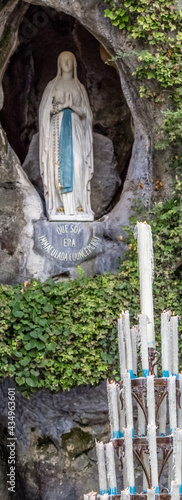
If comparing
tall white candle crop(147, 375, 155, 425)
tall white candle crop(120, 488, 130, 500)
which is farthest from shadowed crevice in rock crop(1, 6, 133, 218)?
tall white candle crop(120, 488, 130, 500)

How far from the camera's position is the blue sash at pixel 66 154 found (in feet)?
28.5

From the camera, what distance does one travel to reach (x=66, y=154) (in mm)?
8734

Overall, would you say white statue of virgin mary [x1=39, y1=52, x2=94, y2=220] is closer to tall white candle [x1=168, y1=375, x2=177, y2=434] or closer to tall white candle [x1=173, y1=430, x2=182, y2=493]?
tall white candle [x1=168, y1=375, x2=177, y2=434]

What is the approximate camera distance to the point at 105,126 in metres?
9.59

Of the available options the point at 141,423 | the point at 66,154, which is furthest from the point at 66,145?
the point at 141,423

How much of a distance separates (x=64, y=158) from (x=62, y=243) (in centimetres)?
91

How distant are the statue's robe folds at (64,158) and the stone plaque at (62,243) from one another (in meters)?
0.16

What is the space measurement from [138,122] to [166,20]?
3.56 feet

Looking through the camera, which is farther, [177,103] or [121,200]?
[121,200]

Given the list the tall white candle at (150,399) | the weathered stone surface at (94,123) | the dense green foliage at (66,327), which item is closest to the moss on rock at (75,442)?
the dense green foliage at (66,327)

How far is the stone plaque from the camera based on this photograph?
28.2 feet

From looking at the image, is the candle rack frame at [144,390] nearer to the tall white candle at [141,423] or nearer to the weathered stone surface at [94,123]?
the tall white candle at [141,423]

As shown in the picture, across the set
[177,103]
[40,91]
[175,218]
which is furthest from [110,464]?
[40,91]

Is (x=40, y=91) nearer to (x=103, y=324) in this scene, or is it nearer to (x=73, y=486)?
(x=103, y=324)
